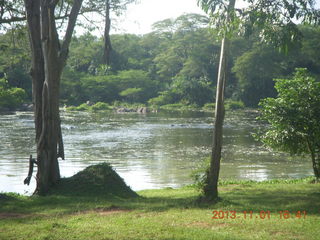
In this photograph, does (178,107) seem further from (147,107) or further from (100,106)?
(100,106)

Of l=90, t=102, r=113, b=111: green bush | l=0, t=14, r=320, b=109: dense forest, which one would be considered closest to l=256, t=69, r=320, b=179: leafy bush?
l=0, t=14, r=320, b=109: dense forest

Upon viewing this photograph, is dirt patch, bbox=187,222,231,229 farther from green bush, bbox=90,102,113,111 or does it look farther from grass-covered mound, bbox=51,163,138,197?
green bush, bbox=90,102,113,111

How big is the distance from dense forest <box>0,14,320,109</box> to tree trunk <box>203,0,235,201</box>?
3858 cm

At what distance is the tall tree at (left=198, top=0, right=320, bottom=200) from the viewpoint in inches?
333

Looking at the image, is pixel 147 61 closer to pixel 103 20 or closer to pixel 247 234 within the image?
pixel 103 20

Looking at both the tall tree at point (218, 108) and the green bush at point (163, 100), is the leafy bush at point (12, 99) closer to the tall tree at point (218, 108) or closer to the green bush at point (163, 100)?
the green bush at point (163, 100)

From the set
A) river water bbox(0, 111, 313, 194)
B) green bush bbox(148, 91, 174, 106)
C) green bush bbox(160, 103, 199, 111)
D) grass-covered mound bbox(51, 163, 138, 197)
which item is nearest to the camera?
grass-covered mound bbox(51, 163, 138, 197)

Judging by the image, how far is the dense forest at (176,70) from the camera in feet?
173

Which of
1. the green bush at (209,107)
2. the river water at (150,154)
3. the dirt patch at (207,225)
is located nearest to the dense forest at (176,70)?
the green bush at (209,107)

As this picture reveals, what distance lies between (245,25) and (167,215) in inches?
148

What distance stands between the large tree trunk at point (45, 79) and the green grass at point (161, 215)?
27.3 inches

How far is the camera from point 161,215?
303 inches

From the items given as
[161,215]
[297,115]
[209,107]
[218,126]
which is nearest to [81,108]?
[209,107]

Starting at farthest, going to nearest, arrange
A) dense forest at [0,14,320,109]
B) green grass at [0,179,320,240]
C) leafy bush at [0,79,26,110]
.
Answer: dense forest at [0,14,320,109], leafy bush at [0,79,26,110], green grass at [0,179,320,240]
